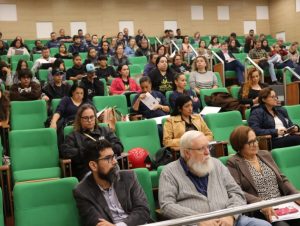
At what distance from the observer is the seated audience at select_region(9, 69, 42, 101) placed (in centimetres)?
483

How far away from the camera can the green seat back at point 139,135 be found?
3.75 meters

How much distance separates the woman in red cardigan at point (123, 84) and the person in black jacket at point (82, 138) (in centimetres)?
215

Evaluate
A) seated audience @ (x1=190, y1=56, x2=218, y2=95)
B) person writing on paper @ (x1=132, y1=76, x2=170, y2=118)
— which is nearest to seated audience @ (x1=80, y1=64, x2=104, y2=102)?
person writing on paper @ (x1=132, y1=76, x2=170, y2=118)

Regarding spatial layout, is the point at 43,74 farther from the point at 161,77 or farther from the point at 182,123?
the point at 182,123

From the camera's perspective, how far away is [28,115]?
436 centimetres

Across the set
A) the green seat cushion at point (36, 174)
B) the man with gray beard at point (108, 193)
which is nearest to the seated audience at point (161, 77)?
the green seat cushion at point (36, 174)

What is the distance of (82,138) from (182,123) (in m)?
0.90


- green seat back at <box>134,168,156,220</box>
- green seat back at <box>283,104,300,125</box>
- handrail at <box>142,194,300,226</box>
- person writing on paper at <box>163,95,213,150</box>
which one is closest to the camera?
handrail at <box>142,194,300,226</box>

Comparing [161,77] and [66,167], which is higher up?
[161,77]

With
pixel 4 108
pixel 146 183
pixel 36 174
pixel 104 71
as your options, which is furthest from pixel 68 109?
pixel 104 71

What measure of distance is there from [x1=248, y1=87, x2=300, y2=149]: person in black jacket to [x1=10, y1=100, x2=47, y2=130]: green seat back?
6.71 ft

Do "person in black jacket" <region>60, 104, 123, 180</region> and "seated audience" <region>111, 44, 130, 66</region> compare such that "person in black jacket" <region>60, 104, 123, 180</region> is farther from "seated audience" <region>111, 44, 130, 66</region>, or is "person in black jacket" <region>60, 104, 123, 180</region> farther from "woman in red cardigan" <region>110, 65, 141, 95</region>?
"seated audience" <region>111, 44, 130, 66</region>

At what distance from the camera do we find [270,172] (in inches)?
110

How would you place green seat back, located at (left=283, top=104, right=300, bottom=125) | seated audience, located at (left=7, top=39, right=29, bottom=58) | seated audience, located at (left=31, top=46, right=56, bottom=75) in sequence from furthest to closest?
1. seated audience, located at (left=7, top=39, right=29, bottom=58)
2. seated audience, located at (left=31, top=46, right=56, bottom=75)
3. green seat back, located at (left=283, top=104, right=300, bottom=125)
